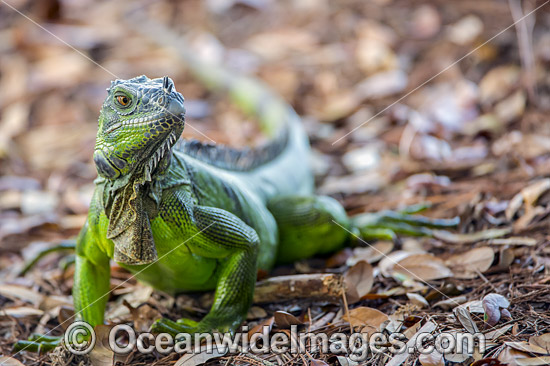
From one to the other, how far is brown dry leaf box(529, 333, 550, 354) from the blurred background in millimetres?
2084

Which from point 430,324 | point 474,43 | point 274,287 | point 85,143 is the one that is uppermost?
point 474,43

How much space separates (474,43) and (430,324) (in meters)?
6.28

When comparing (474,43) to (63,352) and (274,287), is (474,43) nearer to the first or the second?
(274,287)

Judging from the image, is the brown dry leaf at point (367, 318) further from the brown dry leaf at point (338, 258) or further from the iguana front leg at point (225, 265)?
the brown dry leaf at point (338, 258)

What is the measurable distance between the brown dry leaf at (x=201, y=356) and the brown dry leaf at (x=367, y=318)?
0.86m

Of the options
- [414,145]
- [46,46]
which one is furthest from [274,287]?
[46,46]

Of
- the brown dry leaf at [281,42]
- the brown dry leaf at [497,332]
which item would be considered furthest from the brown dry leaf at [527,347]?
the brown dry leaf at [281,42]

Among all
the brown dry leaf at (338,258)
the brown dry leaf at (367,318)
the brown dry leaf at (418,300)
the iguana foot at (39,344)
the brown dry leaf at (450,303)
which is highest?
the brown dry leaf at (450,303)

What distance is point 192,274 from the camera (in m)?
3.94

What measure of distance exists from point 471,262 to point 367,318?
1097 mm

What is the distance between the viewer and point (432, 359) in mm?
3074

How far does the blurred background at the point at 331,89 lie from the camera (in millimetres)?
6344

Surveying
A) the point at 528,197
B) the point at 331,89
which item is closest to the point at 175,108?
the point at 528,197

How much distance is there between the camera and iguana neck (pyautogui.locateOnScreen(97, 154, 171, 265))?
3416 millimetres
